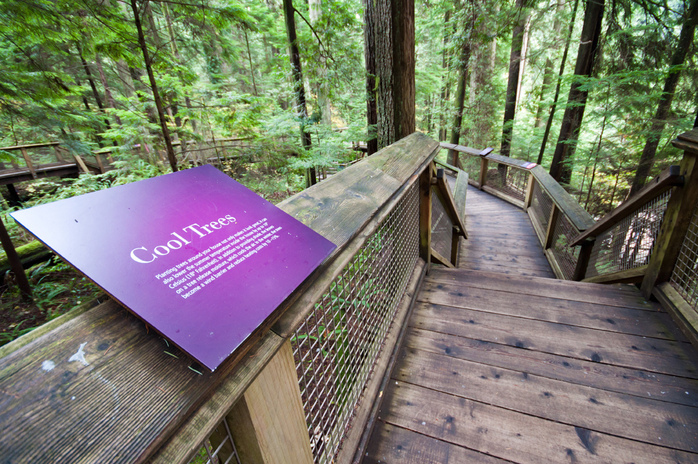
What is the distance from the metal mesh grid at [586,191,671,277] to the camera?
7.84 feet

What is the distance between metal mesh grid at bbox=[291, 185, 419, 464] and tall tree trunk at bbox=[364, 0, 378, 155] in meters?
2.30

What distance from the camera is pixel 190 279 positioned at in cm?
63

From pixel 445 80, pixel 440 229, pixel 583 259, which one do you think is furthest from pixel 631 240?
pixel 445 80

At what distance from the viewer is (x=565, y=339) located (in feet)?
6.64

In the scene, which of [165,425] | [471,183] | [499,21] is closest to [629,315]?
[165,425]

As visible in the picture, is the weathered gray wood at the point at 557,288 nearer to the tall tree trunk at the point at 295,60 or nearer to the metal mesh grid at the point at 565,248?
the metal mesh grid at the point at 565,248

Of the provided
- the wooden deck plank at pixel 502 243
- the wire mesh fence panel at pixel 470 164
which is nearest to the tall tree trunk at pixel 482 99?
the wire mesh fence panel at pixel 470 164

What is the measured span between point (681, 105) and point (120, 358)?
33.6 ft

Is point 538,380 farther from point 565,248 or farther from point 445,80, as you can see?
point 445,80

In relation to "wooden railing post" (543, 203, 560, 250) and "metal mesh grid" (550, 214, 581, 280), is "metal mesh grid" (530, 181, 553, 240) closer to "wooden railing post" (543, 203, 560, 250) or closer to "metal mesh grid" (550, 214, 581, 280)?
"wooden railing post" (543, 203, 560, 250)

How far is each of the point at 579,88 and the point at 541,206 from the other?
9.45ft

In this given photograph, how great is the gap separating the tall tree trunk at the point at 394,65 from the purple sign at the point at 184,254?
11.6ft

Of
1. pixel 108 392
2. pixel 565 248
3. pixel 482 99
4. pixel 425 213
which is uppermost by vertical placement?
pixel 482 99

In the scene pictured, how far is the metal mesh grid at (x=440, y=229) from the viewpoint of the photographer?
144 inches
